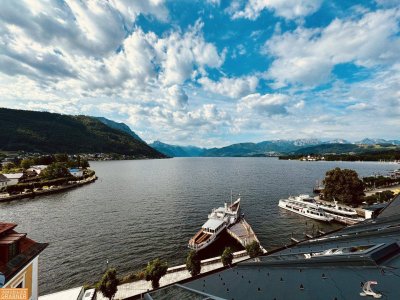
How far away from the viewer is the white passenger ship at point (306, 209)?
68.5 metres

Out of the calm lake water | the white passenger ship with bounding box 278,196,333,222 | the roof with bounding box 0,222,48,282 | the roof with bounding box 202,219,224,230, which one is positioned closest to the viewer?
the roof with bounding box 0,222,48,282

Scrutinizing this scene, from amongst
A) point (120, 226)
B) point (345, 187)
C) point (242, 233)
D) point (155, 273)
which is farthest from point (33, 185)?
point (345, 187)

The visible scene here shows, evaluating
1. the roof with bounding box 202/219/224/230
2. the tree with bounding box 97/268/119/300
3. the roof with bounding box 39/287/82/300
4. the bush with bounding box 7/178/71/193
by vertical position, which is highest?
the bush with bounding box 7/178/71/193

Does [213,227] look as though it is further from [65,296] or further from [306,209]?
[306,209]

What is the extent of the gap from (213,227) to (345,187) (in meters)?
55.9

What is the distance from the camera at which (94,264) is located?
4097 centimetres

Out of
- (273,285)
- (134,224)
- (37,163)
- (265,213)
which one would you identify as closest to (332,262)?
(273,285)

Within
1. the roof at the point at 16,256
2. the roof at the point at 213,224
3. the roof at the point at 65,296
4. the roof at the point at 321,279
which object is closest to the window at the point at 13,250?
the roof at the point at 16,256

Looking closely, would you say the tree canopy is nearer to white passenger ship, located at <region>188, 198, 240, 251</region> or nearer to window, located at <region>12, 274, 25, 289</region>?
white passenger ship, located at <region>188, 198, 240, 251</region>

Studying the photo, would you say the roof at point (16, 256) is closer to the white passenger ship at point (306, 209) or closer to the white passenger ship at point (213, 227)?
the white passenger ship at point (213, 227)

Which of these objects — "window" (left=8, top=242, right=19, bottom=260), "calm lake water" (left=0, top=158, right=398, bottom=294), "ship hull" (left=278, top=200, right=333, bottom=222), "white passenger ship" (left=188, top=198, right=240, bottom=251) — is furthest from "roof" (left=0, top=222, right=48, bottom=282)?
"ship hull" (left=278, top=200, right=333, bottom=222)

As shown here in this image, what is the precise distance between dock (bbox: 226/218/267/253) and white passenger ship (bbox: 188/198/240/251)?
168cm

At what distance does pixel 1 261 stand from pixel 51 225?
183 feet

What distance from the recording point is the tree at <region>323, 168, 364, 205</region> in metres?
79.8
